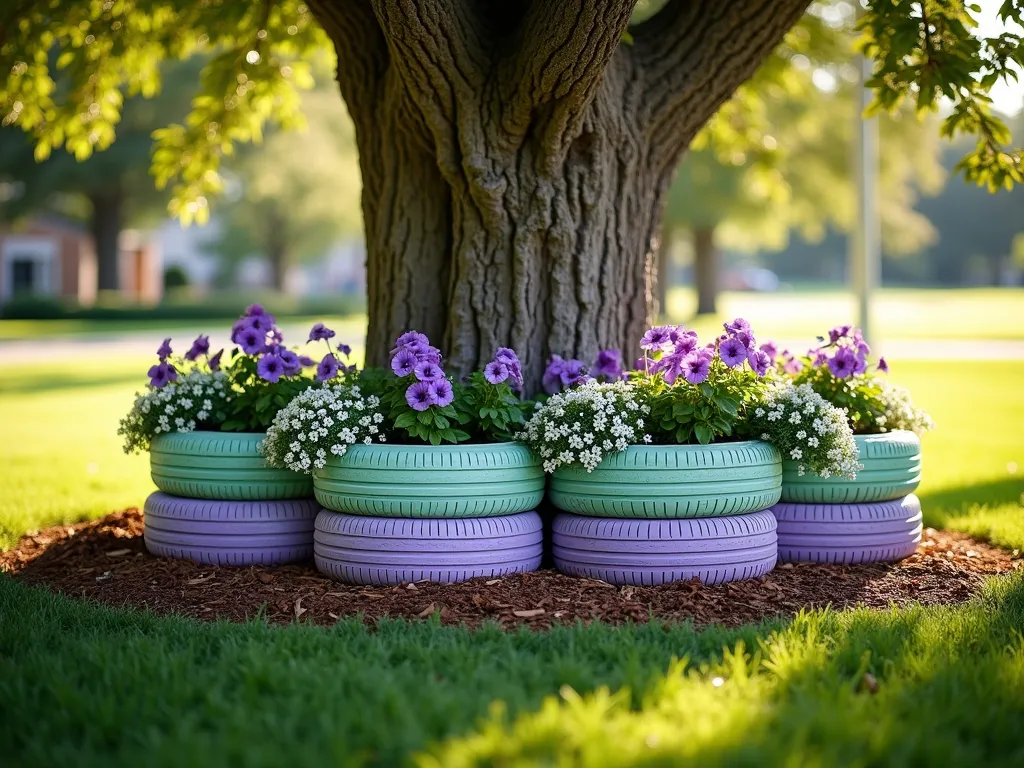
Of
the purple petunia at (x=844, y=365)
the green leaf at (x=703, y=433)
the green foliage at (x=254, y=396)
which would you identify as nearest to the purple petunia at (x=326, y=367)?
the green foliage at (x=254, y=396)

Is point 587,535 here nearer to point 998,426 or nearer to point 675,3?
point 675,3

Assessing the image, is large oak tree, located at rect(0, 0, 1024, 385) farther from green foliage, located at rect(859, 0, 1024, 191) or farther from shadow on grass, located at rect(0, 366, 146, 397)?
shadow on grass, located at rect(0, 366, 146, 397)

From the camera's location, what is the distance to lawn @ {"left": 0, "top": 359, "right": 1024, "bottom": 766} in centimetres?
286

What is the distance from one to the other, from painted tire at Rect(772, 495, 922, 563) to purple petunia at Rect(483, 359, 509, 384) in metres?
1.54

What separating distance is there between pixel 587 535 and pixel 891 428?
2.08 m

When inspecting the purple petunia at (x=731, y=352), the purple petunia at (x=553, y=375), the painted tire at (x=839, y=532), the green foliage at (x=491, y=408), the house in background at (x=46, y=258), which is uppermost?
the house in background at (x=46, y=258)

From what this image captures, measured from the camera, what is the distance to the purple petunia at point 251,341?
5.73m

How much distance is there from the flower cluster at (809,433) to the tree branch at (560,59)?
1730mm

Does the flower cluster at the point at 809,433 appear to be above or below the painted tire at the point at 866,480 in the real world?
above

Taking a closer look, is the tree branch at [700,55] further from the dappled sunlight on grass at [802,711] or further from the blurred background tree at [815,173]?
the blurred background tree at [815,173]

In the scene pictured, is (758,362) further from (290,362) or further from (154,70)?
(154,70)

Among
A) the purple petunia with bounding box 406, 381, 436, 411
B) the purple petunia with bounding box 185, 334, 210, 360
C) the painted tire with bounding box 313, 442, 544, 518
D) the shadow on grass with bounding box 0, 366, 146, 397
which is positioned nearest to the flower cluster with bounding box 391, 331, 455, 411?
the purple petunia with bounding box 406, 381, 436, 411

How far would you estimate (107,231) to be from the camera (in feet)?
124

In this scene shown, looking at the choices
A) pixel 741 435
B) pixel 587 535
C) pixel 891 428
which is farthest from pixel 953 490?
pixel 587 535
